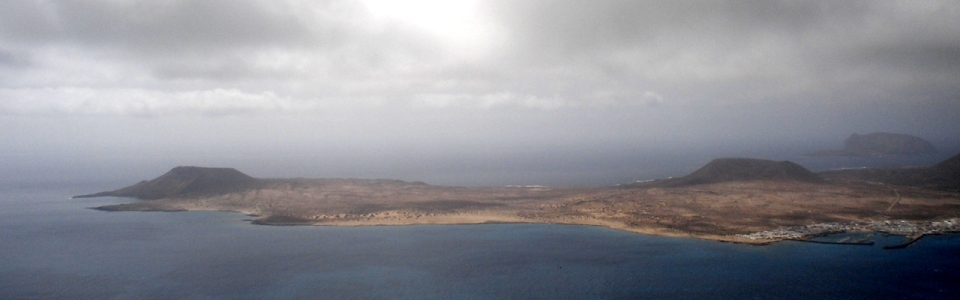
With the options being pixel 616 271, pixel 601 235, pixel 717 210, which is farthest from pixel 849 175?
pixel 616 271

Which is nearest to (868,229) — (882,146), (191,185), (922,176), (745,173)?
(745,173)

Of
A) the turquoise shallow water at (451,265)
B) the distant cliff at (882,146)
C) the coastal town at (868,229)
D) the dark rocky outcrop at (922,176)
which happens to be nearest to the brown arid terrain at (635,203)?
the coastal town at (868,229)

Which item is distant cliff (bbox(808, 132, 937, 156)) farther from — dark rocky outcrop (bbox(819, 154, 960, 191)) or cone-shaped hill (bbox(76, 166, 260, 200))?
cone-shaped hill (bbox(76, 166, 260, 200))

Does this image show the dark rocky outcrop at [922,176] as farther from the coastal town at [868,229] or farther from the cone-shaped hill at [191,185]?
the cone-shaped hill at [191,185]

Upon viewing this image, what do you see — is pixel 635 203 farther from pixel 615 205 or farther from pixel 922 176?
pixel 922 176

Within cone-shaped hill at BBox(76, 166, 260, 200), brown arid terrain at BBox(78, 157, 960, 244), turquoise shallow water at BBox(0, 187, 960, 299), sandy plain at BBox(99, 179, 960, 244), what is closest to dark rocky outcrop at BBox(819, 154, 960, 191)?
brown arid terrain at BBox(78, 157, 960, 244)
